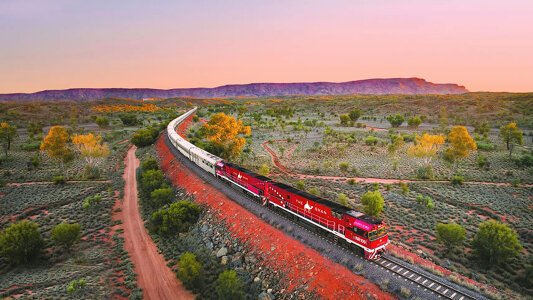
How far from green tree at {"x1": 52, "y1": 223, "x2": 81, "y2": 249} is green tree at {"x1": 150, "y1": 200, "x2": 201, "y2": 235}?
762 cm

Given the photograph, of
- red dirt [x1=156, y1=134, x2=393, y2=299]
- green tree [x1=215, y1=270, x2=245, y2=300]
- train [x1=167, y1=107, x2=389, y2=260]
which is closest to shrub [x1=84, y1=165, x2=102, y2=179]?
red dirt [x1=156, y1=134, x2=393, y2=299]

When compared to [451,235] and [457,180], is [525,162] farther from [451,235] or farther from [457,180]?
[451,235]

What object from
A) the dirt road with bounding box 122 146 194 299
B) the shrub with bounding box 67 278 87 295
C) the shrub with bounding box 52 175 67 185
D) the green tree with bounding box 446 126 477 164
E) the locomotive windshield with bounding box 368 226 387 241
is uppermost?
the green tree with bounding box 446 126 477 164

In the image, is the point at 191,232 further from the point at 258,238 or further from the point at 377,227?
the point at 377,227

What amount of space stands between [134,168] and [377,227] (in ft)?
178

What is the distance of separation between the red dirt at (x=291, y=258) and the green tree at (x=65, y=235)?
13.3 meters

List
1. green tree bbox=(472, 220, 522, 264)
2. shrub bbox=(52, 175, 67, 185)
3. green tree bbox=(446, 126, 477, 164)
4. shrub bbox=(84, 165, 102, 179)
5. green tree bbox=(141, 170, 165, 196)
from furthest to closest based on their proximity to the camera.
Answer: shrub bbox=(84, 165, 102, 179), shrub bbox=(52, 175, 67, 185), green tree bbox=(446, 126, 477, 164), green tree bbox=(141, 170, 165, 196), green tree bbox=(472, 220, 522, 264)

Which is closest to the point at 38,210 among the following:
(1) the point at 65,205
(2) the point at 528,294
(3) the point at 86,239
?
(1) the point at 65,205

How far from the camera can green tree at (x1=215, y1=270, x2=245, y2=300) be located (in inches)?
853

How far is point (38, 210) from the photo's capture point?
136 ft

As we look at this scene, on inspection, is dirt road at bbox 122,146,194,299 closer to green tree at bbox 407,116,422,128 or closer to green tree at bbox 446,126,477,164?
green tree at bbox 446,126,477,164

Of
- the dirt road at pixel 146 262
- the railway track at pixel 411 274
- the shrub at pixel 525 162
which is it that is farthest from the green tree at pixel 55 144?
the shrub at pixel 525 162

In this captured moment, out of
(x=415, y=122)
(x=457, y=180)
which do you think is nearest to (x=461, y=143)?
(x=457, y=180)

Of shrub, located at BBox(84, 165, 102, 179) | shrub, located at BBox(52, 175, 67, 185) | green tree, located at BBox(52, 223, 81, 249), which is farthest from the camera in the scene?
shrub, located at BBox(84, 165, 102, 179)
